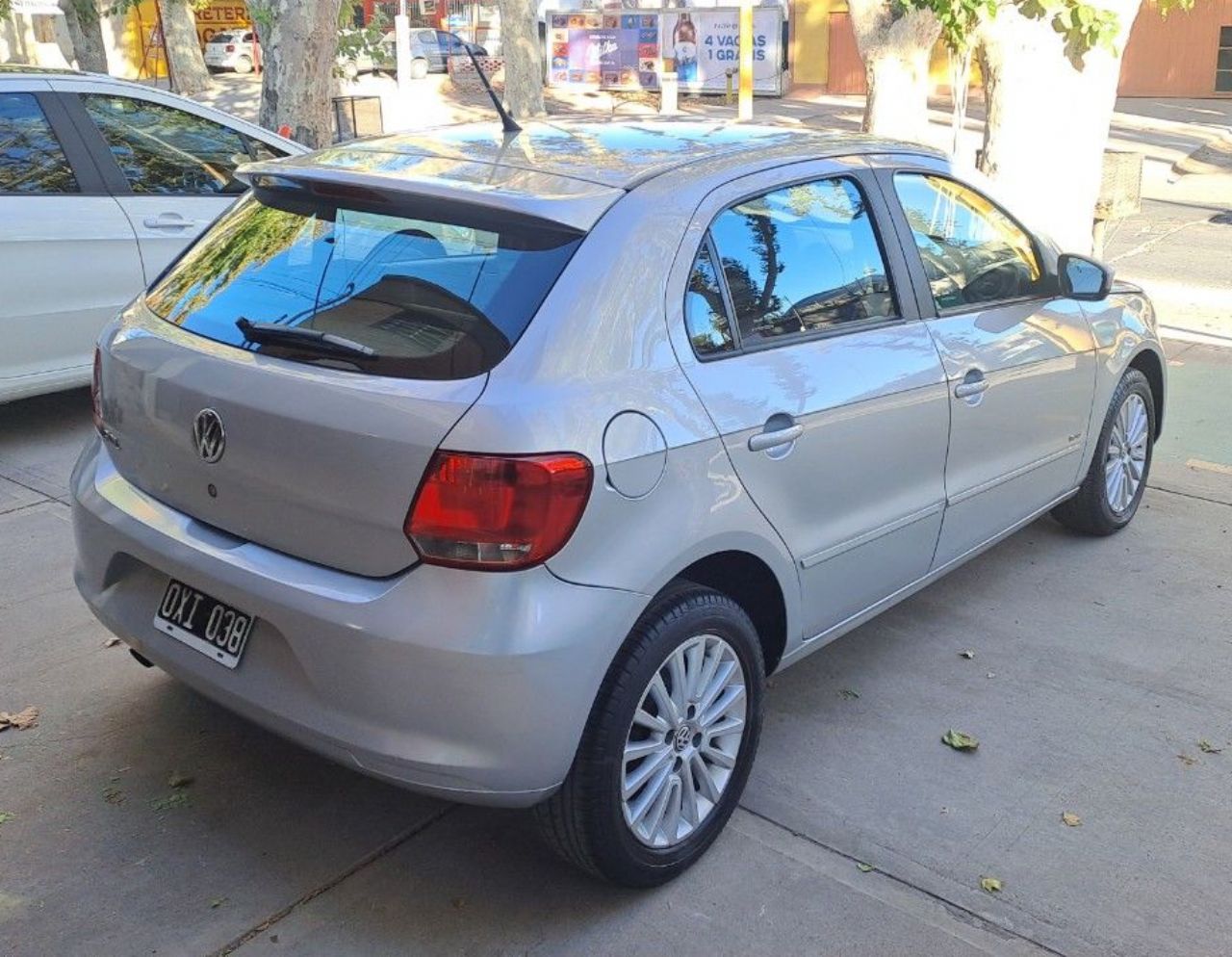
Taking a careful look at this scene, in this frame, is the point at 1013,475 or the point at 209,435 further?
the point at 1013,475

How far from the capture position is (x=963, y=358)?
3.89 metres

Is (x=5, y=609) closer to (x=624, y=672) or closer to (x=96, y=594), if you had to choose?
(x=96, y=594)

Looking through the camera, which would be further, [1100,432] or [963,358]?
[1100,432]

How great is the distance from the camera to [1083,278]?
4.59 metres

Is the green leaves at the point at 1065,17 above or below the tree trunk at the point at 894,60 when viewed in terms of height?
above

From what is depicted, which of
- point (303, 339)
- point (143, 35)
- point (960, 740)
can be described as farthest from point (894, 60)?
point (143, 35)

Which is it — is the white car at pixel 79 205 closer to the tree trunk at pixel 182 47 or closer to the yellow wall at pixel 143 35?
the tree trunk at pixel 182 47

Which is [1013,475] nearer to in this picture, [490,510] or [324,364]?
[490,510]

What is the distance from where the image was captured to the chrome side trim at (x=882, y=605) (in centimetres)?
349

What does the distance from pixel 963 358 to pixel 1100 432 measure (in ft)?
4.29

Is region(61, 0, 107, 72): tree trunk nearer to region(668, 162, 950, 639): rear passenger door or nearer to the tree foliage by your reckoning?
the tree foliage

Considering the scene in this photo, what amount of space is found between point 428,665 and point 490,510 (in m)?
0.34

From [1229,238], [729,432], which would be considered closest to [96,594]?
[729,432]

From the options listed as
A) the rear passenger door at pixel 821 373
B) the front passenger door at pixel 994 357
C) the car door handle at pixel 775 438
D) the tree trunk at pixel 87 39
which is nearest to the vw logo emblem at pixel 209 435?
the rear passenger door at pixel 821 373
